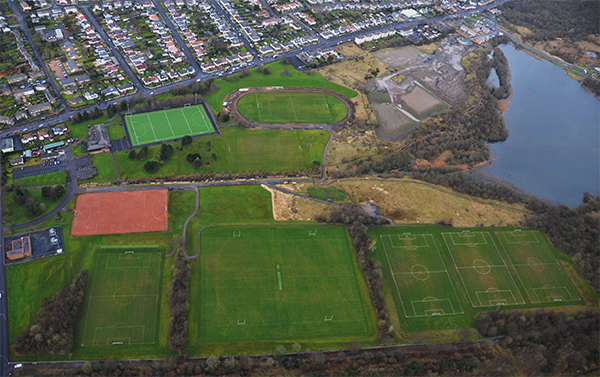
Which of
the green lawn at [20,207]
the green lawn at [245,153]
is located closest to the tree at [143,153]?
the green lawn at [245,153]

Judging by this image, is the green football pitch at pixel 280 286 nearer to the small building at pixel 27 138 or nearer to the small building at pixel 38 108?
the small building at pixel 27 138

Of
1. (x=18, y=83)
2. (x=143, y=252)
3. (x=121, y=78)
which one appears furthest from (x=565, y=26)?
(x=18, y=83)

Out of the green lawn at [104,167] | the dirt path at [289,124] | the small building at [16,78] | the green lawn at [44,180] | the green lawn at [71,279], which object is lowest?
the green lawn at [71,279]

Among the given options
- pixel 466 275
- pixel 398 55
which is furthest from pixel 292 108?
pixel 466 275

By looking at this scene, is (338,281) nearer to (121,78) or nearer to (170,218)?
(170,218)

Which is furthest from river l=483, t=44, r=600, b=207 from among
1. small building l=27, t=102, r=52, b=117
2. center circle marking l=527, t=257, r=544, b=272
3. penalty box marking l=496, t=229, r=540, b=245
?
small building l=27, t=102, r=52, b=117
